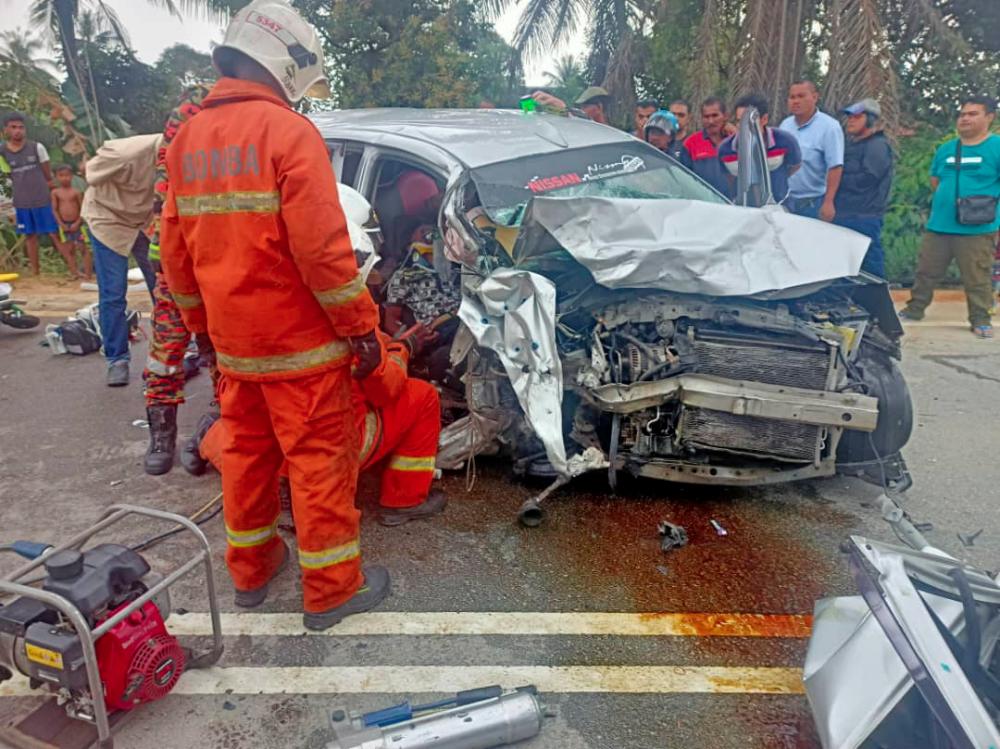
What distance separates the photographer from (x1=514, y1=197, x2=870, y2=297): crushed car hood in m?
3.18

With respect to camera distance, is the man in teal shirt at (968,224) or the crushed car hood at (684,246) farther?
the man in teal shirt at (968,224)

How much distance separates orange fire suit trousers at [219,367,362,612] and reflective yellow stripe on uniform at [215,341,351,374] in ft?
0.14

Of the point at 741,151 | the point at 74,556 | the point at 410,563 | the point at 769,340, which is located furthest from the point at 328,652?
the point at 741,151

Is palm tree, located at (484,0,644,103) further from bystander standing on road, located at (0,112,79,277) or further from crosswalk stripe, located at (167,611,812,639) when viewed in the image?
crosswalk stripe, located at (167,611,812,639)

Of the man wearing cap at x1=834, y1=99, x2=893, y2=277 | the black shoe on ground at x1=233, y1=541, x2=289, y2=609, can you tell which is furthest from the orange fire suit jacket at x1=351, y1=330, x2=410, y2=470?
the man wearing cap at x1=834, y1=99, x2=893, y2=277

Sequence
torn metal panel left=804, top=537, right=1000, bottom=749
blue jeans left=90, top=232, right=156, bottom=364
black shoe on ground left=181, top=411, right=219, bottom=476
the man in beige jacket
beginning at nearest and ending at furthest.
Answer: torn metal panel left=804, top=537, right=1000, bottom=749
black shoe on ground left=181, top=411, right=219, bottom=476
the man in beige jacket
blue jeans left=90, top=232, right=156, bottom=364

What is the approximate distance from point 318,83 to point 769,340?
2.08 meters

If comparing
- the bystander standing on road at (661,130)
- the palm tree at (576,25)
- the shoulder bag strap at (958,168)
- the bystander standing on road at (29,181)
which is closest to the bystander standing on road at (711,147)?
the bystander standing on road at (661,130)

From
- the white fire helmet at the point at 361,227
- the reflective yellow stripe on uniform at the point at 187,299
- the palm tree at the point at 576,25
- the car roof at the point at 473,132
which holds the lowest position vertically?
the reflective yellow stripe on uniform at the point at 187,299

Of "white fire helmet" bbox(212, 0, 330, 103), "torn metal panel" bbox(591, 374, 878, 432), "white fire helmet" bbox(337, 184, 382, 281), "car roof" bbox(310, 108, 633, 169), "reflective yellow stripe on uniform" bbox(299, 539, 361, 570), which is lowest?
"reflective yellow stripe on uniform" bbox(299, 539, 361, 570)

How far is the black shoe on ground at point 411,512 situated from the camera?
10.9 ft

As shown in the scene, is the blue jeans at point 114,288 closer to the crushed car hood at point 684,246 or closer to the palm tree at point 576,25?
the crushed car hood at point 684,246

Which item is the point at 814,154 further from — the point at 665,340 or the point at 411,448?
the point at 411,448

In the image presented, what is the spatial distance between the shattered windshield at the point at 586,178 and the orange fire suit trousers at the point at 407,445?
0.87 meters
